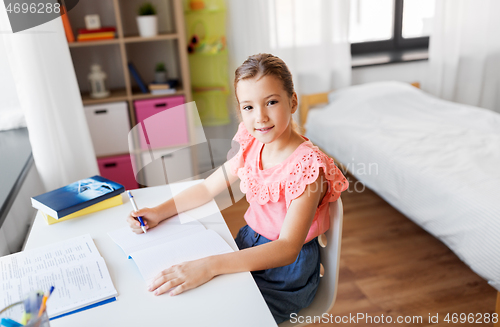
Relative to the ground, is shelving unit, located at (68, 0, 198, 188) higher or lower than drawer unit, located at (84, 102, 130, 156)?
higher

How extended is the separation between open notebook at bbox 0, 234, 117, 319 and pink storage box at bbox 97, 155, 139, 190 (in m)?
1.43

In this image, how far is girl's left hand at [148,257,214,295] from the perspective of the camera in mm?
856

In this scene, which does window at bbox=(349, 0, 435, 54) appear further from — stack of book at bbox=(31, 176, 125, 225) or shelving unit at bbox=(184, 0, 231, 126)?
stack of book at bbox=(31, 176, 125, 225)

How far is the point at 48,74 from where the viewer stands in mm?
1610

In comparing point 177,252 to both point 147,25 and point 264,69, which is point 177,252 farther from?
point 147,25

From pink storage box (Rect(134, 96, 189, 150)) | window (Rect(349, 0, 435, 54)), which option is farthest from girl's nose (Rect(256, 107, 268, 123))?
window (Rect(349, 0, 435, 54))

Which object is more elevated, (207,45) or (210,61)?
(207,45)

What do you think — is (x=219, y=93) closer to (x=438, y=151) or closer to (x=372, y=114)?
(x=372, y=114)

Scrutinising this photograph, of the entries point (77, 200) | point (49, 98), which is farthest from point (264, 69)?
point (49, 98)

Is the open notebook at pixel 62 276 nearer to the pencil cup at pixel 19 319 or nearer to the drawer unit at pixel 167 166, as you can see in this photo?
the pencil cup at pixel 19 319

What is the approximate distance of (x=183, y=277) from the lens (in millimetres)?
873

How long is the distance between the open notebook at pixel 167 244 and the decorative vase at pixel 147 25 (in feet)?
5.04

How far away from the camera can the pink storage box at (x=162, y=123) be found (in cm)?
183

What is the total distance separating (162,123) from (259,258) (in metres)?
1.28
